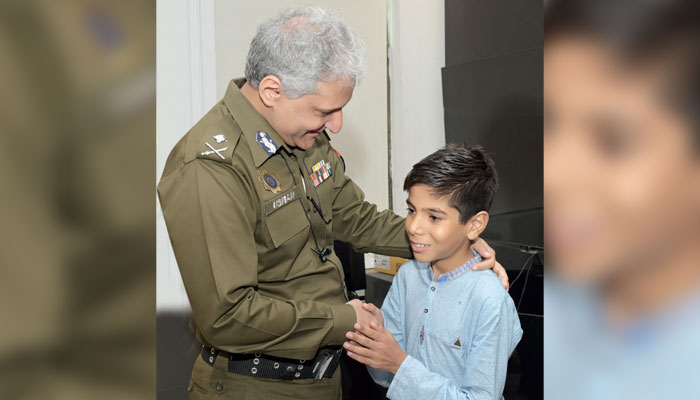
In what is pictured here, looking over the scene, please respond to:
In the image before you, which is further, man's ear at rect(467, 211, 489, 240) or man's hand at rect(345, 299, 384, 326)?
man's ear at rect(467, 211, 489, 240)

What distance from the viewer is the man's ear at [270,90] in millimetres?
1358

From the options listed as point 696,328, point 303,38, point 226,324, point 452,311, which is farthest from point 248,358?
point 696,328

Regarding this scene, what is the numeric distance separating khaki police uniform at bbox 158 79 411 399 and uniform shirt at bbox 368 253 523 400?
0.18 metres

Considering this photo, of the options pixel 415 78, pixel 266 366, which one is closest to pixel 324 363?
pixel 266 366

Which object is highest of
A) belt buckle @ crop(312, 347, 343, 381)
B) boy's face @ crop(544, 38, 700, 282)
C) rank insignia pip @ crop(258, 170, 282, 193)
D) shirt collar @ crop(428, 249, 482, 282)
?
boy's face @ crop(544, 38, 700, 282)

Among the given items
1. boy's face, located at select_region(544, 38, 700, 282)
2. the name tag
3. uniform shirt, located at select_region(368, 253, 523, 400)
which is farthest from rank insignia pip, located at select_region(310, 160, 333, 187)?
boy's face, located at select_region(544, 38, 700, 282)

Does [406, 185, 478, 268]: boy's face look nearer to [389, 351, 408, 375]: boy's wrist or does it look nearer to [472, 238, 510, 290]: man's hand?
[472, 238, 510, 290]: man's hand

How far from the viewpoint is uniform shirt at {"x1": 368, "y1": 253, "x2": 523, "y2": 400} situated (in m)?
1.31

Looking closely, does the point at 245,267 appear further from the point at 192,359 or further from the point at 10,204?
the point at 192,359

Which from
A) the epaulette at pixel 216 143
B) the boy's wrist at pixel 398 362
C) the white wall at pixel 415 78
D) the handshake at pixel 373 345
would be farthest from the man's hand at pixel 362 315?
the white wall at pixel 415 78

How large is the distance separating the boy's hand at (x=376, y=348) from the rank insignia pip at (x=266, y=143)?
0.45 m

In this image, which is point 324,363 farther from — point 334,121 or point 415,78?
point 415,78

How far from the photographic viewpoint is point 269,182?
140 centimetres

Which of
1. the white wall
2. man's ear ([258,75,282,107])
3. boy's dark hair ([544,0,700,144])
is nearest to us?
boy's dark hair ([544,0,700,144])
